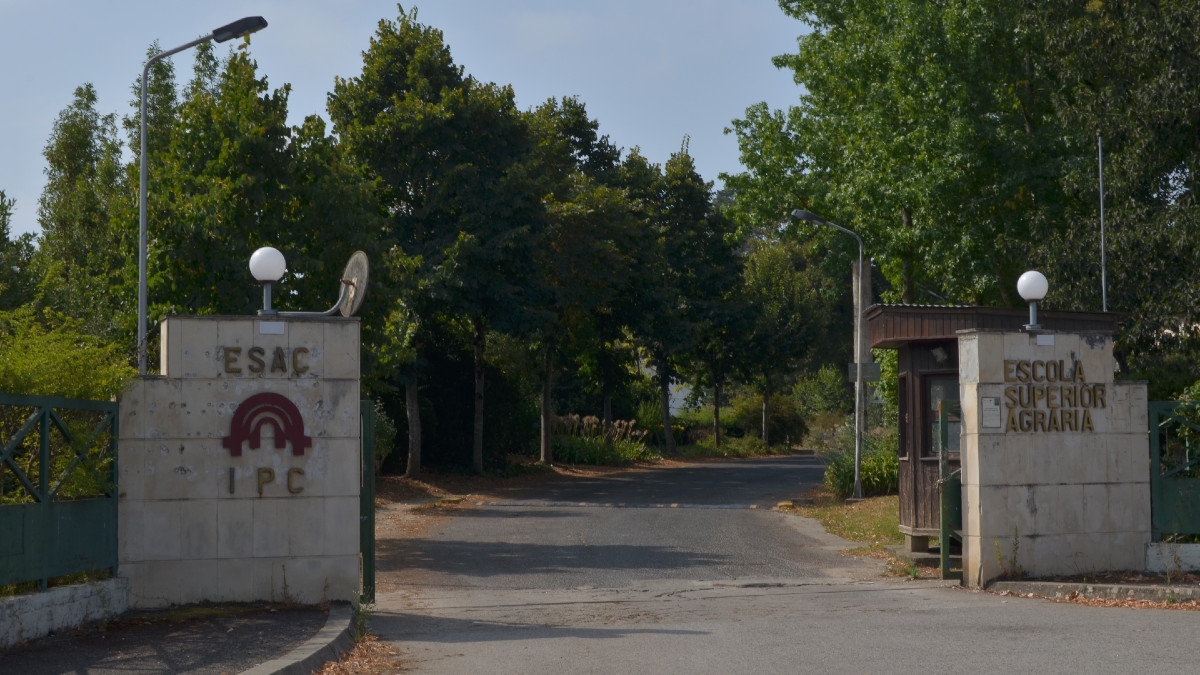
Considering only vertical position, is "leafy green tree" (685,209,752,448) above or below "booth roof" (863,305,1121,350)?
above

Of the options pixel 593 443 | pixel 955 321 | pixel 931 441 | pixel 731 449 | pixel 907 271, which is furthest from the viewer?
pixel 731 449

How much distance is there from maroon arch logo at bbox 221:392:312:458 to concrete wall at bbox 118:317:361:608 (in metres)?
0.02

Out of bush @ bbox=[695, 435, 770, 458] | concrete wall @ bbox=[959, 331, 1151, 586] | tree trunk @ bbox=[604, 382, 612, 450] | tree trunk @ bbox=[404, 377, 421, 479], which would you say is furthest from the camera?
bush @ bbox=[695, 435, 770, 458]

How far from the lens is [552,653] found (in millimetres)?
8828

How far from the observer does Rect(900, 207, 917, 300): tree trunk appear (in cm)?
2598

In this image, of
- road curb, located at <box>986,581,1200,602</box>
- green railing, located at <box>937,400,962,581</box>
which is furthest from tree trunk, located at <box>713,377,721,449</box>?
road curb, located at <box>986,581,1200,602</box>

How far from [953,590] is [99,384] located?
8.02 metres

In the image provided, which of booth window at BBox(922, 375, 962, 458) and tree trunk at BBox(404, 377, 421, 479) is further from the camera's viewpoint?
tree trunk at BBox(404, 377, 421, 479)

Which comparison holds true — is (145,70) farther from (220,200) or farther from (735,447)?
(735,447)

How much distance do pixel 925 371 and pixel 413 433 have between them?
55.2ft

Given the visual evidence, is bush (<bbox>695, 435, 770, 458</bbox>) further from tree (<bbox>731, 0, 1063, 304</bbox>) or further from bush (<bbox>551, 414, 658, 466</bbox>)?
tree (<bbox>731, 0, 1063, 304</bbox>)

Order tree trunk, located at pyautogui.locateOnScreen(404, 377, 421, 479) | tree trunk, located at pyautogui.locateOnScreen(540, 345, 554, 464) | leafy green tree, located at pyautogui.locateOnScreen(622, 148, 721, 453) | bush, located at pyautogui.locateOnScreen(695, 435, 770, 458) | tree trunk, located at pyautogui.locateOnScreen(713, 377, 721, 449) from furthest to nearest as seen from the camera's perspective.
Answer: tree trunk, located at pyautogui.locateOnScreen(713, 377, 721, 449), bush, located at pyautogui.locateOnScreen(695, 435, 770, 458), leafy green tree, located at pyautogui.locateOnScreen(622, 148, 721, 453), tree trunk, located at pyautogui.locateOnScreen(540, 345, 554, 464), tree trunk, located at pyautogui.locateOnScreen(404, 377, 421, 479)

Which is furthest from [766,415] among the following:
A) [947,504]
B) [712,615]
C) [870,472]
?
[712,615]

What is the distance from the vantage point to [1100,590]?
11.3m
